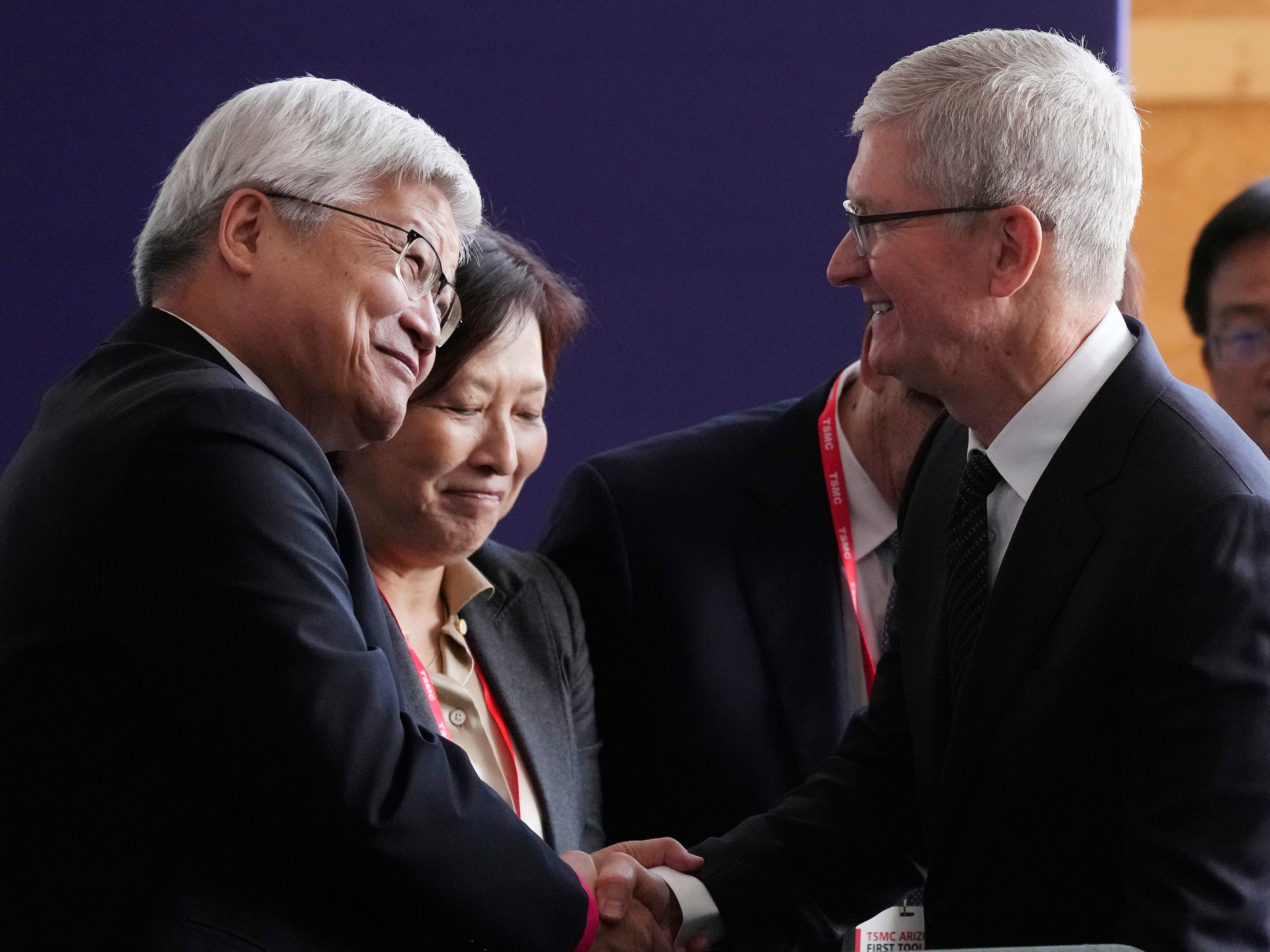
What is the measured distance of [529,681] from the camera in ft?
8.18

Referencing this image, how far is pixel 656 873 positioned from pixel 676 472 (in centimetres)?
77

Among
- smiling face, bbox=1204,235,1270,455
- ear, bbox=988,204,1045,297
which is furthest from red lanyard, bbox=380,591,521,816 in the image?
smiling face, bbox=1204,235,1270,455

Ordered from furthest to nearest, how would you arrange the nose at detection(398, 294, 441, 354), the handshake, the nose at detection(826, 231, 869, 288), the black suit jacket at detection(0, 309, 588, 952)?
1. the handshake
2. the nose at detection(826, 231, 869, 288)
3. the nose at detection(398, 294, 441, 354)
4. the black suit jacket at detection(0, 309, 588, 952)

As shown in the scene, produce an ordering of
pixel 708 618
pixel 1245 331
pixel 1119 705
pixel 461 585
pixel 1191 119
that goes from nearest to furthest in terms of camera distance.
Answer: pixel 1119 705 < pixel 461 585 < pixel 708 618 < pixel 1245 331 < pixel 1191 119

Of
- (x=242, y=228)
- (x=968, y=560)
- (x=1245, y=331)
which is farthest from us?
(x=1245, y=331)

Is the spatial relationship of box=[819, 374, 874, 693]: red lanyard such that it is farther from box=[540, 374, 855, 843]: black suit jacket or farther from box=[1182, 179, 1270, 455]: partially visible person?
box=[1182, 179, 1270, 455]: partially visible person

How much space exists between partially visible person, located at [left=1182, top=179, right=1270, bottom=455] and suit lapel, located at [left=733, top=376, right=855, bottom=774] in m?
0.95

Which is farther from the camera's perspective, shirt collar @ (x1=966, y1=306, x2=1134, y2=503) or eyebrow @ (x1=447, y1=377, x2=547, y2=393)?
eyebrow @ (x1=447, y1=377, x2=547, y2=393)

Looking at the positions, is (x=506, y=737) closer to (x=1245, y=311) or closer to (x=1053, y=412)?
(x=1053, y=412)

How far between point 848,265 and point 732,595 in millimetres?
809

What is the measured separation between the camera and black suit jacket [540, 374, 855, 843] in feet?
8.54

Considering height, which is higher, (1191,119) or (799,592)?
(1191,119)

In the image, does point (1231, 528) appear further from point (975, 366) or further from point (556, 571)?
point (556, 571)

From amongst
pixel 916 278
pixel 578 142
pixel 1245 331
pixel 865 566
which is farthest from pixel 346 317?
pixel 1245 331
